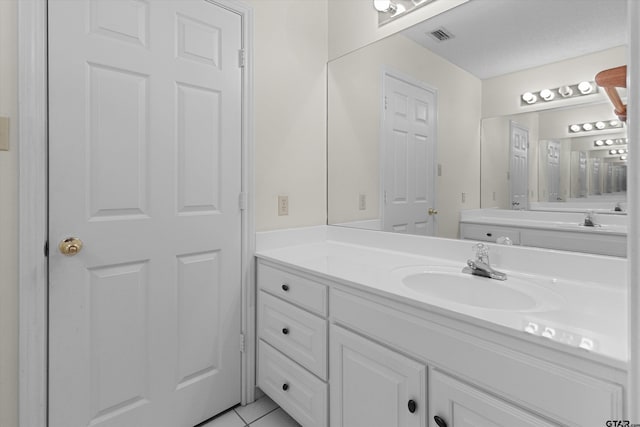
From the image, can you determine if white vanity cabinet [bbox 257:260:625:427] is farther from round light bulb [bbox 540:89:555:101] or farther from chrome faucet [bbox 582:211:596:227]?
round light bulb [bbox 540:89:555:101]

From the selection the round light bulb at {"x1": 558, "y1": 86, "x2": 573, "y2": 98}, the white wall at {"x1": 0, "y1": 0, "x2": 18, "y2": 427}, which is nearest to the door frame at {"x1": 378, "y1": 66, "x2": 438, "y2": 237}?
the round light bulb at {"x1": 558, "y1": 86, "x2": 573, "y2": 98}

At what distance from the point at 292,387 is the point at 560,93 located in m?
1.66

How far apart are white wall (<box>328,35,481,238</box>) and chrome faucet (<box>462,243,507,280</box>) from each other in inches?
8.2

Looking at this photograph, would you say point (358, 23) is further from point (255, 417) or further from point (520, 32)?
point (255, 417)

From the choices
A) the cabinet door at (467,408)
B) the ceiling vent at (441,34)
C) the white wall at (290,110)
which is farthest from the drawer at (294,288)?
the ceiling vent at (441,34)

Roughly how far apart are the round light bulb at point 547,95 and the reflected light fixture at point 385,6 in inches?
34.9

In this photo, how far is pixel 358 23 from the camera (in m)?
1.92

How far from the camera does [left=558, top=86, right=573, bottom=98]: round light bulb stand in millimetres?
1224

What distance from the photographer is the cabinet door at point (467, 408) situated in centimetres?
79

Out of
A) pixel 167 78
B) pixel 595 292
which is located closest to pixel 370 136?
pixel 167 78

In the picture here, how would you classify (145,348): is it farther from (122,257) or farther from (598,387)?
(598,387)

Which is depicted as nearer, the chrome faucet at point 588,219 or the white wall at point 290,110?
the chrome faucet at point 588,219

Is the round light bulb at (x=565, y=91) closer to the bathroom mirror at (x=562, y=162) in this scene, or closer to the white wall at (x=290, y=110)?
the bathroom mirror at (x=562, y=162)

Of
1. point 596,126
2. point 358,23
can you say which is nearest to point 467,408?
point 596,126
